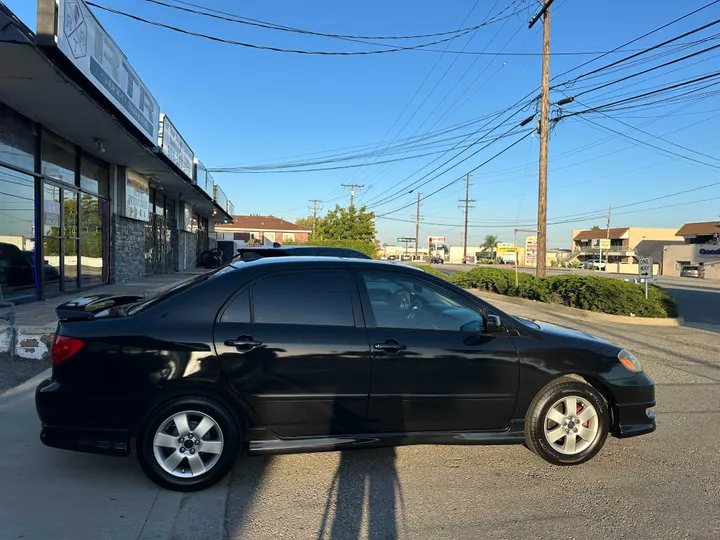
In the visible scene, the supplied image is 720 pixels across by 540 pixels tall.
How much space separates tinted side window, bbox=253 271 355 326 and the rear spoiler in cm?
124

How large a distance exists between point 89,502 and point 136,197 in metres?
13.4

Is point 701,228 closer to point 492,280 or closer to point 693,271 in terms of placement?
point 693,271

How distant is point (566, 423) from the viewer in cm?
389

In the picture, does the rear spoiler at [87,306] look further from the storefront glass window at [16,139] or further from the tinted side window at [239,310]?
the storefront glass window at [16,139]

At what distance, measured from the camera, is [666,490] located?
141 inches

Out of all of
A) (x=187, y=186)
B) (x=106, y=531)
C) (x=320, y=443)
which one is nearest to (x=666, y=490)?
(x=320, y=443)

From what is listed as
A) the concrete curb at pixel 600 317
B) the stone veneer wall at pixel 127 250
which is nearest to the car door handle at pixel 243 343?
the concrete curb at pixel 600 317

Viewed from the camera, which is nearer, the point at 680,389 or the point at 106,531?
the point at 106,531

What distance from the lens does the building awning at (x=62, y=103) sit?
6.06 meters

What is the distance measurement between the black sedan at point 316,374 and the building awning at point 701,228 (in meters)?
68.3

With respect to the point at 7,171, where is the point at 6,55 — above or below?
above

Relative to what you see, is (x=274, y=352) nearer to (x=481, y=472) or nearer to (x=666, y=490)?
(x=481, y=472)

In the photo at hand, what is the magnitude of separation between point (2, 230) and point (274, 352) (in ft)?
25.7

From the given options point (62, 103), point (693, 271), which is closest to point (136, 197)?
point (62, 103)
